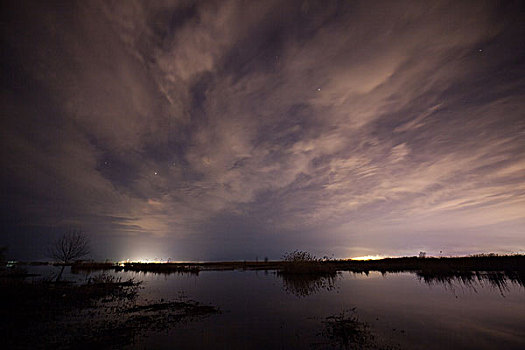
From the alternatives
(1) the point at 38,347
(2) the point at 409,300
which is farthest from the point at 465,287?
(1) the point at 38,347

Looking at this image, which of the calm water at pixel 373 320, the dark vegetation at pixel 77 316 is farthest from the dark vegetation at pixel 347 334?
the dark vegetation at pixel 77 316

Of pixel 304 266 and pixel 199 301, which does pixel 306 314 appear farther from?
pixel 304 266

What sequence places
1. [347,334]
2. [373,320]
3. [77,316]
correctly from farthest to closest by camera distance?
[77,316], [373,320], [347,334]

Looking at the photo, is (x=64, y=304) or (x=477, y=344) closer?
(x=477, y=344)

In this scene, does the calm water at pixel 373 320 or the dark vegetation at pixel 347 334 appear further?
the calm water at pixel 373 320

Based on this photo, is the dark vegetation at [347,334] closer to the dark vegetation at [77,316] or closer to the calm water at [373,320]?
the calm water at [373,320]

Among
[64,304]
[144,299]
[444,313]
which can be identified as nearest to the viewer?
[444,313]

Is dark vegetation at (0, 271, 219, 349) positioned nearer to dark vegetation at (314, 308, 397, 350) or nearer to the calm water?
the calm water

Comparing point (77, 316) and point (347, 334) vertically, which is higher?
point (77, 316)

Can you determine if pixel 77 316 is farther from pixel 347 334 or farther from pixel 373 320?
pixel 373 320

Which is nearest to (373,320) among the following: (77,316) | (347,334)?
(347,334)

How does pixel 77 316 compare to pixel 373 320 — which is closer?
pixel 373 320

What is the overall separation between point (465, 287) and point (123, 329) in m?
30.0

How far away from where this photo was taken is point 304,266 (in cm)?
4147
